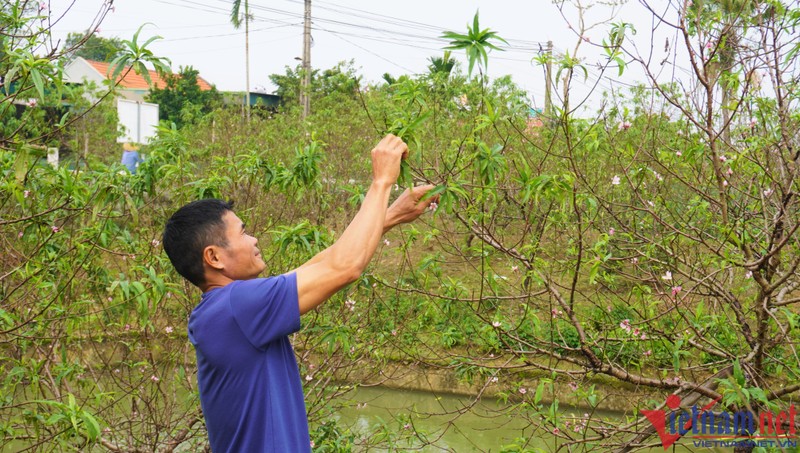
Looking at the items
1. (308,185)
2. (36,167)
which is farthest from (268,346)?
(36,167)

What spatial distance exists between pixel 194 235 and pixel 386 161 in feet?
1.62

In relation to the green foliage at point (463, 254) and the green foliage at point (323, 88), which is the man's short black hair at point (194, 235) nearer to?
the green foliage at point (463, 254)

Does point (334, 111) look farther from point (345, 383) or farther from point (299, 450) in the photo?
point (299, 450)

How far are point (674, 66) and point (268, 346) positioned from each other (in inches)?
104

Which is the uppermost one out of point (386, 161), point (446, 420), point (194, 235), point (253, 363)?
point (386, 161)

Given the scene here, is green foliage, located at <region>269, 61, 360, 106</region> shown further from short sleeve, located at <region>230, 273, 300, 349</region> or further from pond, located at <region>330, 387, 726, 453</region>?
short sleeve, located at <region>230, 273, 300, 349</region>

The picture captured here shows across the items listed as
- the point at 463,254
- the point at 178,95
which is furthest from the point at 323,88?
the point at 463,254

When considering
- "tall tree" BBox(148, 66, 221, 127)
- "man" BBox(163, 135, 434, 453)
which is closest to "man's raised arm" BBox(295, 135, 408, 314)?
"man" BBox(163, 135, 434, 453)

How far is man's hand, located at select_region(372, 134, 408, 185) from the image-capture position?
1.87m

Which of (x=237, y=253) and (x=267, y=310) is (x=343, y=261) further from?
(x=237, y=253)

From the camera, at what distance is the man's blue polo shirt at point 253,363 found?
1691 millimetres

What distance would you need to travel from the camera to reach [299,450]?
176cm

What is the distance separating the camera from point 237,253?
1913 mm

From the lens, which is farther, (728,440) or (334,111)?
(334,111)
